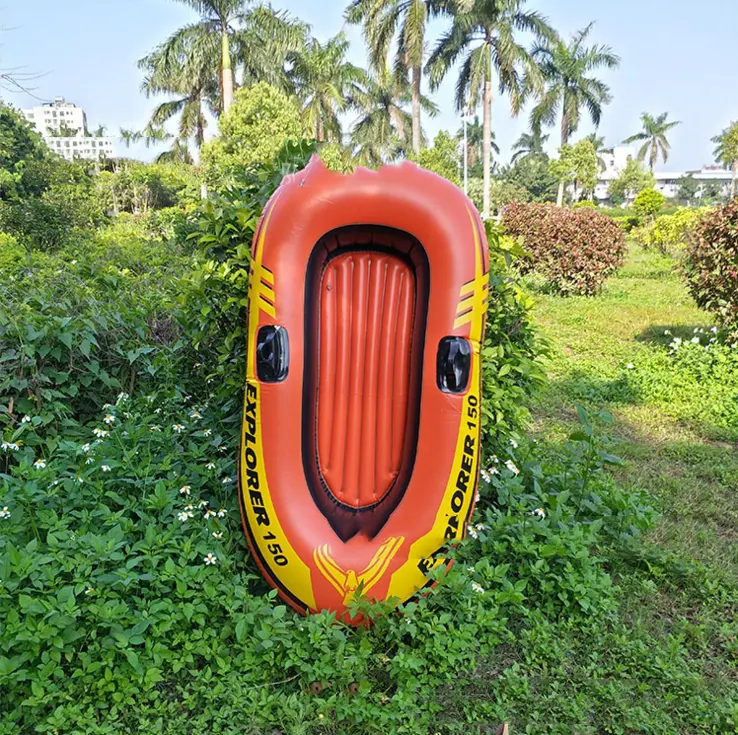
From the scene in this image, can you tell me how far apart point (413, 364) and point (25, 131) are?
3038 cm

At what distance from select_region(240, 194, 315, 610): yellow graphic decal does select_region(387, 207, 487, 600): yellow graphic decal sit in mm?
326

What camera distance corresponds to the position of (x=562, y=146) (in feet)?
89.7

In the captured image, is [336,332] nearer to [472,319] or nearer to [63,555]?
[472,319]

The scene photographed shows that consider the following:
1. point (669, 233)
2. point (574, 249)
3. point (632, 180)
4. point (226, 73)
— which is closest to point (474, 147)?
point (632, 180)

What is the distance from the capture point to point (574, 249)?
888 centimetres

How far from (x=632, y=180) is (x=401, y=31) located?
97.0 ft

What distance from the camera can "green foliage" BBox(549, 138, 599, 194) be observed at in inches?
1051

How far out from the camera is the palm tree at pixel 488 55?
19594mm

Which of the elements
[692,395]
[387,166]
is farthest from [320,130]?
[387,166]

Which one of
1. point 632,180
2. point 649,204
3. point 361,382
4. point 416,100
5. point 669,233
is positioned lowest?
point 361,382

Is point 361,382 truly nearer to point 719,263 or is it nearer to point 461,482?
point 461,482

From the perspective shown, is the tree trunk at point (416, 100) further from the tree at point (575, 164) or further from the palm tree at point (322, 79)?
the tree at point (575, 164)

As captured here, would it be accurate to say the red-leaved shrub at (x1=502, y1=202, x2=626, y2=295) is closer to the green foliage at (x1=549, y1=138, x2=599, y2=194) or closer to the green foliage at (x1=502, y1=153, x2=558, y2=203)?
the green foliage at (x1=549, y1=138, x2=599, y2=194)

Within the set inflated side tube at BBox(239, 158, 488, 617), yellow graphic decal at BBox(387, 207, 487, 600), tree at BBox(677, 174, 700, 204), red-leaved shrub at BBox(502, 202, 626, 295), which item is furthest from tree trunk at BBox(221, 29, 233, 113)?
tree at BBox(677, 174, 700, 204)
